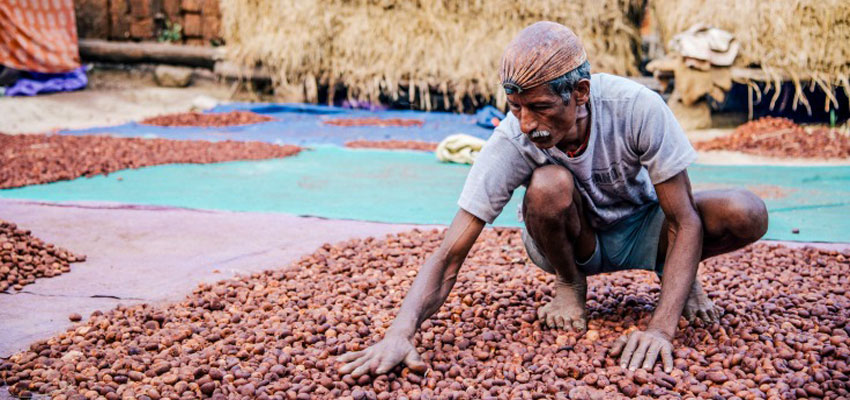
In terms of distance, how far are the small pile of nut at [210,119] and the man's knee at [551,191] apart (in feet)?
20.1

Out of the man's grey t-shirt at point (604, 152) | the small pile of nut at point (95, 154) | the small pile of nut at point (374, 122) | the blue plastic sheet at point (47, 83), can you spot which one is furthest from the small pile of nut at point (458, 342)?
the blue plastic sheet at point (47, 83)

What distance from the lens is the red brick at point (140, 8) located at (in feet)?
34.4

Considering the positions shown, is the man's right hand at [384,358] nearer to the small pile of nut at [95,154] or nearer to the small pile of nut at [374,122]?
the small pile of nut at [95,154]

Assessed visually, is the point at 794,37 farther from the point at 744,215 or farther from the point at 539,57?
the point at 539,57

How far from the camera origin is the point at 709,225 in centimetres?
204

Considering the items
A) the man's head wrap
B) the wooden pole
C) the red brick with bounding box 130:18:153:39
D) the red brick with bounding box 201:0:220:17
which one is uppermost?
the man's head wrap

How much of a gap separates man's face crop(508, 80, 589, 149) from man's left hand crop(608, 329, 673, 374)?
539mm

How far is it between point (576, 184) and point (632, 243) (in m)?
0.31

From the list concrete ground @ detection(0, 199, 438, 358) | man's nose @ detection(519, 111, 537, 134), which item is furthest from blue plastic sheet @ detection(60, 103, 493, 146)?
man's nose @ detection(519, 111, 537, 134)

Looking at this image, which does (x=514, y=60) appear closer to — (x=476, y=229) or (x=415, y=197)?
(x=476, y=229)

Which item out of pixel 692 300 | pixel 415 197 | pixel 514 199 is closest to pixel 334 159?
pixel 415 197

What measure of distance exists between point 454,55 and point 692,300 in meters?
6.55

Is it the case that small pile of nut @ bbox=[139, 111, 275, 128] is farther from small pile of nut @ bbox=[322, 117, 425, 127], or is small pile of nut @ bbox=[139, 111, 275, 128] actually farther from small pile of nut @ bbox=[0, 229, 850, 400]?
small pile of nut @ bbox=[0, 229, 850, 400]

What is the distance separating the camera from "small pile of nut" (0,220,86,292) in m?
2.75
